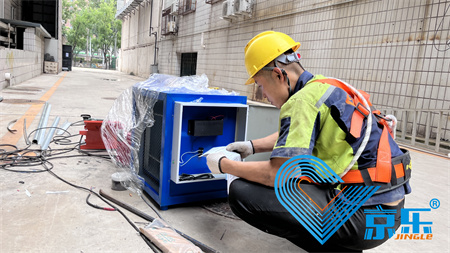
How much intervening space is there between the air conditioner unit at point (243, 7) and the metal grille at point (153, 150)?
9.17m

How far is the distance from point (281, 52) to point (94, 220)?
1625mm

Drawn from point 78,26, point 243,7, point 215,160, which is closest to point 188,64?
point 243,7

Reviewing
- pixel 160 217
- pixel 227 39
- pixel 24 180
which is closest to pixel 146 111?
pixel 160 217

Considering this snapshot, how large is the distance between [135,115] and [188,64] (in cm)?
1559

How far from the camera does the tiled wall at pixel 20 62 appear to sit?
886cm

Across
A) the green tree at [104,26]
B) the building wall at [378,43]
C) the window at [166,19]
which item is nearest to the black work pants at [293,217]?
the building wall at [378,43]

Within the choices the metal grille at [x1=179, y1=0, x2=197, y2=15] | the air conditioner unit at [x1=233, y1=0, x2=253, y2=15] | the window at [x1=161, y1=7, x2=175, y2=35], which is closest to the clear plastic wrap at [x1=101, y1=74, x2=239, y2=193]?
the air conditioner unit at [x1=233, y1=0, x2=253, y2=15]

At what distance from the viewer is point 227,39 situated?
41.3ft

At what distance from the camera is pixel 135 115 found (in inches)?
108

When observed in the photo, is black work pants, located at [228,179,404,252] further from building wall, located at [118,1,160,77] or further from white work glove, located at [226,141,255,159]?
building wall, located at [118,1,160,77]

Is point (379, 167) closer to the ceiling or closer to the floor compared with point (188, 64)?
closer to the floor

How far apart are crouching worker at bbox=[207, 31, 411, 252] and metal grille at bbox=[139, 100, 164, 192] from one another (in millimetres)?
964

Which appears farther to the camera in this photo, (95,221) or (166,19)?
(166,19)

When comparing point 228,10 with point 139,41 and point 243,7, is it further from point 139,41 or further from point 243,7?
point 139,41
